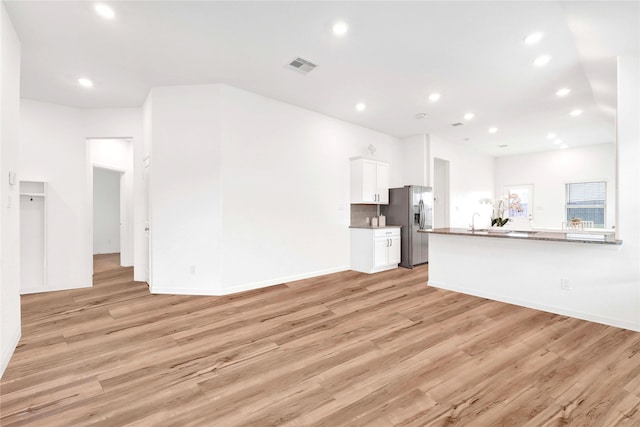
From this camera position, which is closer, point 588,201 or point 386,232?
point 386,232

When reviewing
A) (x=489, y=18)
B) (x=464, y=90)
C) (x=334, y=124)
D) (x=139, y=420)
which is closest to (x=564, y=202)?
(x=464, y=90)

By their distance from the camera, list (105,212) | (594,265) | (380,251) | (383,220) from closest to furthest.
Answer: (594,265)
(380,251)
(383,220)
(105,212)

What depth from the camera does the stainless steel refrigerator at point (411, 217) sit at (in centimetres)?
623

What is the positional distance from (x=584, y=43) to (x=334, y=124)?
367 centimetres

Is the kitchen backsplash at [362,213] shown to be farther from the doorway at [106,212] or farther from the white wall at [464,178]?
the doorway at [106,212]

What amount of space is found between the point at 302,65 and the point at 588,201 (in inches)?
357

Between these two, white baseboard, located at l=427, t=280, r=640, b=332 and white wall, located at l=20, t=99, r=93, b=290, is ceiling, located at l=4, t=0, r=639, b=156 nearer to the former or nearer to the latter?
white wall, located at l=20, t=99, r=93, b=290

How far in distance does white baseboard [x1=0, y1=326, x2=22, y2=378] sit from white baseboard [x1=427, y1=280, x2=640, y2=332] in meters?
4.94

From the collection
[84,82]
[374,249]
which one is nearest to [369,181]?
[374,249]

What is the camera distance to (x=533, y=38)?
123 inches

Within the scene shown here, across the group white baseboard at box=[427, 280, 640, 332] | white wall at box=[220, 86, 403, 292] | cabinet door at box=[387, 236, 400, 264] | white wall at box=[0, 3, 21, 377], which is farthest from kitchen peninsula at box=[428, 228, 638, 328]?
white wall at box=[0, 3, 21, 377]

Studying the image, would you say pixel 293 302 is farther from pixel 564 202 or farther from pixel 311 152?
pixel 564 202

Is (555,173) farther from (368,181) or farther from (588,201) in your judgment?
(368,181)

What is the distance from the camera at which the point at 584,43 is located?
3172mm
